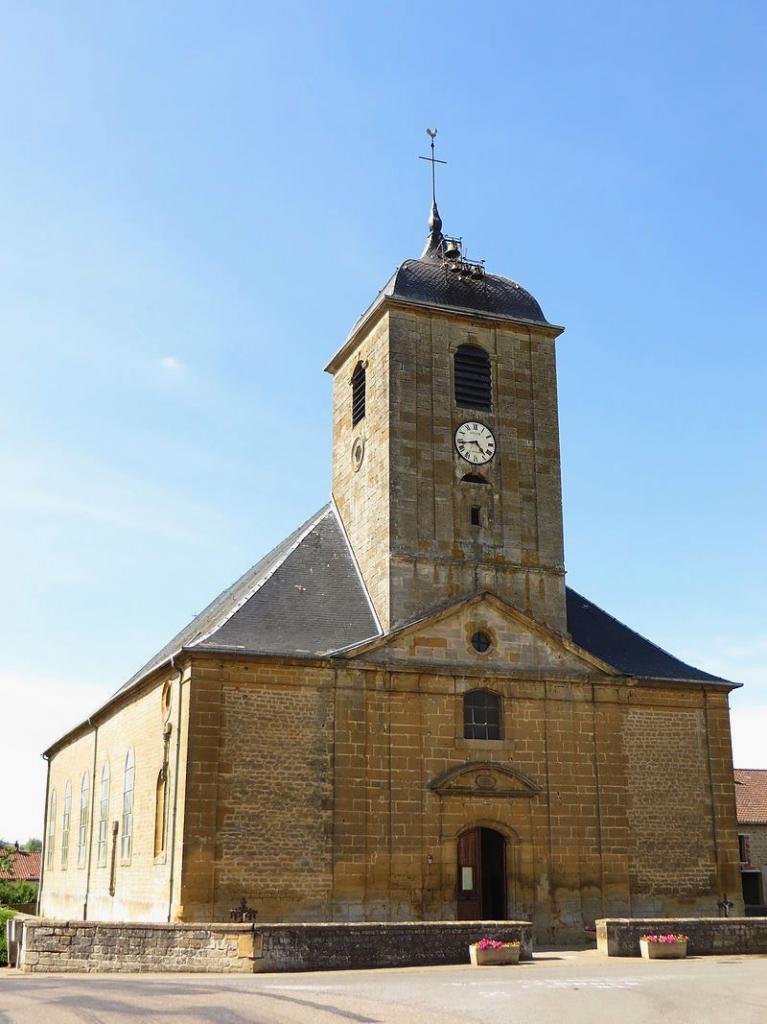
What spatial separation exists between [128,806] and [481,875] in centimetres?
791

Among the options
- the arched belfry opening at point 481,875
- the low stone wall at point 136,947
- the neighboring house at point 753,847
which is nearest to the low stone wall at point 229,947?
the low stone wall at point 136,947

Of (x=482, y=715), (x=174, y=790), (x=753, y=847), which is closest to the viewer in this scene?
(x=174, y=790)

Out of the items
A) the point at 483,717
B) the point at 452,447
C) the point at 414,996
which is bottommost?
the point at 414,996

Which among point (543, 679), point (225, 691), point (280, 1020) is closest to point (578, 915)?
point (543, 679)

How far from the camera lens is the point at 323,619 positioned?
23.1m

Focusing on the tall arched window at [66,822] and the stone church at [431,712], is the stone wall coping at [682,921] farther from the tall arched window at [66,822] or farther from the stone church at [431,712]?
the tall arched window at [66,822]

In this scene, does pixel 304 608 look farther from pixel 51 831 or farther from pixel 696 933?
pixel 51 831

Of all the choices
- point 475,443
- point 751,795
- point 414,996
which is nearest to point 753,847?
point 751,795

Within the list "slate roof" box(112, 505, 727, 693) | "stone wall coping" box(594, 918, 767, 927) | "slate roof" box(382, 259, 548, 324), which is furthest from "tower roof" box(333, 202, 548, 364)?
"stone wall coping" box(594, 918, 767, 927)

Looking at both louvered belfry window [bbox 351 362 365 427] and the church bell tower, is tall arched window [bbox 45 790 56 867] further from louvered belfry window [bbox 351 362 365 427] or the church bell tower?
louvered belfry window [bbox 351 362 365 427]

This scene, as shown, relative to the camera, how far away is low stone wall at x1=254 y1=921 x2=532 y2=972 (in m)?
15.2

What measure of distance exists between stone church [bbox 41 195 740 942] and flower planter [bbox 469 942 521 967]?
477 cm

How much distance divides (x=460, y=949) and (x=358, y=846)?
4990mm

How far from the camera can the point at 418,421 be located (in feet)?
81.3
